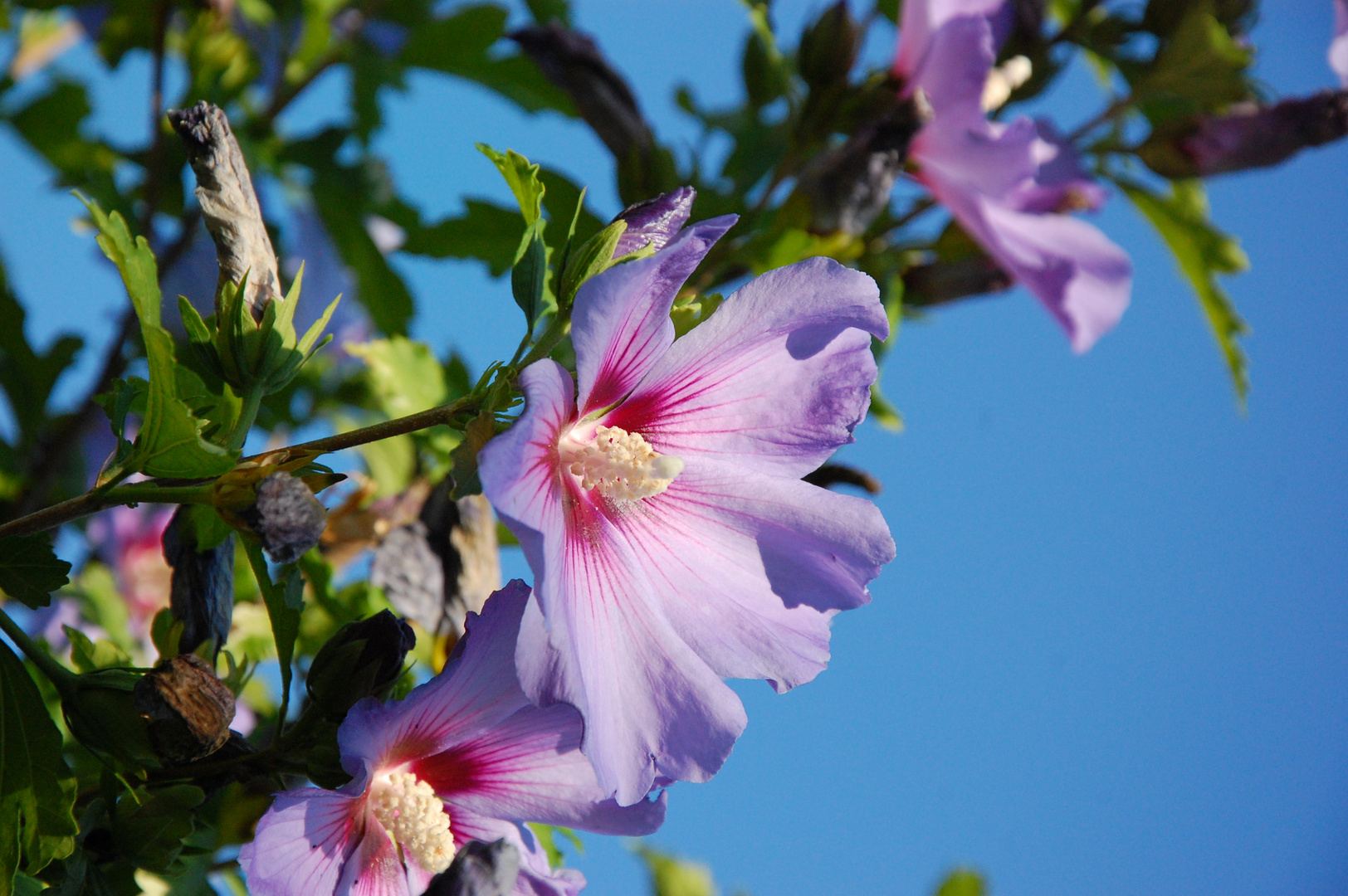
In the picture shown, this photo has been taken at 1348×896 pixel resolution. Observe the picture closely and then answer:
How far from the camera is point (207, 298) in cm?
157

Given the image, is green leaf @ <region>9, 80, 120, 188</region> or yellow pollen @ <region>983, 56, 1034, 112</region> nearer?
yellow pollen @ <region>983, 56, 1034, 112</region>

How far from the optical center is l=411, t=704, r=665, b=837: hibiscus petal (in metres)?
0.70

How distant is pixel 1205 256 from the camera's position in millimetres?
1585

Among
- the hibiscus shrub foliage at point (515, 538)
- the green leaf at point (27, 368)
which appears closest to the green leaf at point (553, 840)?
the hibiscus shrub foliage at point (515, 538)

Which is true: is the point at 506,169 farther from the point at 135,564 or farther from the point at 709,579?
the point at 135,564

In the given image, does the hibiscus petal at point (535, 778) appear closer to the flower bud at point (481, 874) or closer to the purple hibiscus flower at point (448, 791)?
the purple hibiscus flower at point (448, 791)

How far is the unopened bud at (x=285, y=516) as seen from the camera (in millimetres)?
578

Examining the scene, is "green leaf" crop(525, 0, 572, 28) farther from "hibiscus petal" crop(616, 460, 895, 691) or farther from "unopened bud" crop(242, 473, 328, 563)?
"unopened bud" crop(242, 473, 328, 563)

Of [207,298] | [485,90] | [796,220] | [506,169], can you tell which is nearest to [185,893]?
[506,169]

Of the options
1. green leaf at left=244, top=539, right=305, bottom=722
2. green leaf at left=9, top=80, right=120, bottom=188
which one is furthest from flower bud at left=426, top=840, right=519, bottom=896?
green leaf at left=9, top=80, right=120, bottom=188

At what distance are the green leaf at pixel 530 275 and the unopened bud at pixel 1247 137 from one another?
1081 mm

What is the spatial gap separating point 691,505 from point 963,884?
1.25 m

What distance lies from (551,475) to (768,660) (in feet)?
0.62

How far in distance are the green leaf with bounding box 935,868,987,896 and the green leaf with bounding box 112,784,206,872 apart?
1366mm
